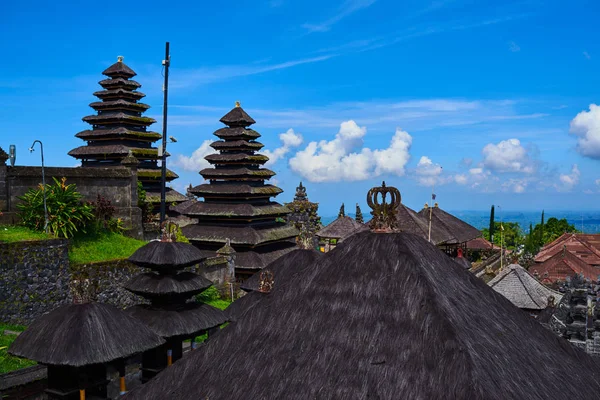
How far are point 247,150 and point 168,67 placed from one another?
7.56 metres

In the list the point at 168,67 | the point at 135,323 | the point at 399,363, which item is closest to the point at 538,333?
the point at 399,363

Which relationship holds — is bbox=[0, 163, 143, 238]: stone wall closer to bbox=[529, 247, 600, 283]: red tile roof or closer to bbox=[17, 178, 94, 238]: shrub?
bbox=[17, 178, 94, 238]: shrub

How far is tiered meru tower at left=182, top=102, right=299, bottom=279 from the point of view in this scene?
2841cm

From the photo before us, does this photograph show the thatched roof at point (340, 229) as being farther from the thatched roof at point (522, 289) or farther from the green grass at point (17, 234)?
the green grass at point (17, 234)

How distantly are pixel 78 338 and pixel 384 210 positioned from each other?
687cm

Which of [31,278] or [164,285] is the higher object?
[164,285]

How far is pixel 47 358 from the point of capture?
10.2 meters

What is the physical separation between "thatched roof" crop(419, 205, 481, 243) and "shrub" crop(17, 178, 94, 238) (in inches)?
928

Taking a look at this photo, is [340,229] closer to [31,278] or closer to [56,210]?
[56,210]

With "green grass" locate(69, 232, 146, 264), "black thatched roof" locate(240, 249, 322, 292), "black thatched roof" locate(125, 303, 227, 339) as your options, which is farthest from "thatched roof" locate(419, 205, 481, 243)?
"black thatched roof" locate(125, 303, 227, 339)

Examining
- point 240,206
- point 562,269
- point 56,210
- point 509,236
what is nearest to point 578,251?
point 562,269

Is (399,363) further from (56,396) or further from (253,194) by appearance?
(253,194)

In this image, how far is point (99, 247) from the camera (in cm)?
2003

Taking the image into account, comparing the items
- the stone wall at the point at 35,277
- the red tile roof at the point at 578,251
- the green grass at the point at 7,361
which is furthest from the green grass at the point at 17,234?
the red tile roof at the point at 578,251
